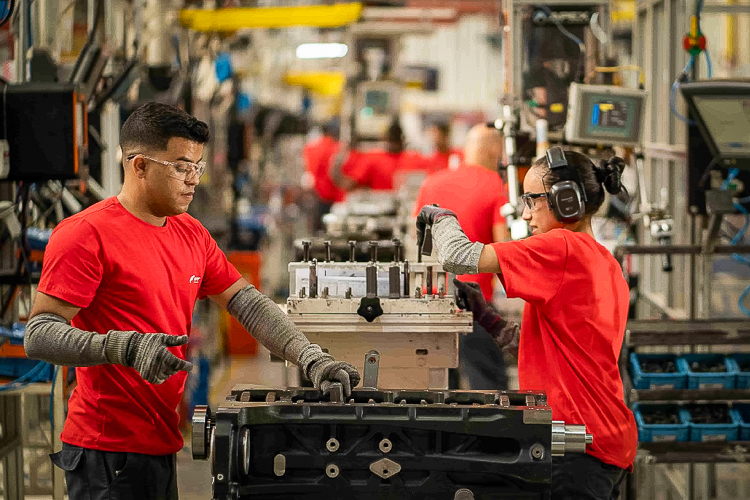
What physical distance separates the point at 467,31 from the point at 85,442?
69.0 ft

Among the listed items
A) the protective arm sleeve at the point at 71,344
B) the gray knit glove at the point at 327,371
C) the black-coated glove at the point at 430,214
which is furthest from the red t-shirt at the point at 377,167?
the protective arm sleeve at the point at 71,344

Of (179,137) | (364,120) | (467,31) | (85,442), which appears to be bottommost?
(85,442)

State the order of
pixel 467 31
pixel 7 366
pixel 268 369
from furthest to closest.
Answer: pixel 467 31 → pixel 268 369 → pixel 7 366

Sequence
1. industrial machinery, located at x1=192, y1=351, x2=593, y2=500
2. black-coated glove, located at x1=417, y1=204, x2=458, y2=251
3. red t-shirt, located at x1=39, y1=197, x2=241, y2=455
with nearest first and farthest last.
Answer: industrial machinery, located at x1=192, y1=351, x2=593, y2=500
red t-shirt, located at x1=39, y1=197, x2=241, y2=455
black-coated glove, located at x1=417, y1=204, x2=458, y2=251

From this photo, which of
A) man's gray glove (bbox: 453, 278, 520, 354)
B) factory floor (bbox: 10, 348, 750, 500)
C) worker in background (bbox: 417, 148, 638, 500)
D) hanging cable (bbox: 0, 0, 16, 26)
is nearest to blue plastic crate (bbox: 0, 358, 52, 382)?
factory floor (bbox: 10, 348, 750, 500)

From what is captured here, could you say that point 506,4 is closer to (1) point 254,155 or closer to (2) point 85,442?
(2) point 85,442

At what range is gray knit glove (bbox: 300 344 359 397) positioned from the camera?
247 centimetres

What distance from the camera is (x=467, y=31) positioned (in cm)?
2261

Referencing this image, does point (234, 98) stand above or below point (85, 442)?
above

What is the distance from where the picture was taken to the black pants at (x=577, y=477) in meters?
2.69

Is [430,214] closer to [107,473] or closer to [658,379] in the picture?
[107,473]

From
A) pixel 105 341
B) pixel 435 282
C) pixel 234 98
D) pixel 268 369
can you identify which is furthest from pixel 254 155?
pixel 105 341

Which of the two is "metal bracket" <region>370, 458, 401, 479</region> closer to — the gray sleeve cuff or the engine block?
the engine block

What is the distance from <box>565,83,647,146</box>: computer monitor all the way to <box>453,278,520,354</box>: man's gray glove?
5.98ft
